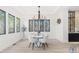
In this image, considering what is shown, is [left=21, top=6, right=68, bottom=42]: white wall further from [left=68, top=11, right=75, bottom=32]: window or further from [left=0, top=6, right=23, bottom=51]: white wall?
[left=0, top=6, right=23, bottom=51]: white wall

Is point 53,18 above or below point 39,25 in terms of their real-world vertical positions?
above

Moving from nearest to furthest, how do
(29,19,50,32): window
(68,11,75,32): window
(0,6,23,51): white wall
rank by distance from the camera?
(0,6,23,51): white wall < (29,19,50,32): window < (68,11,75,32): window

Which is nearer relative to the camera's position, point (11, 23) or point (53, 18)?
point (11, 23)

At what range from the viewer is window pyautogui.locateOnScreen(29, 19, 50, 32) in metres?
5.05

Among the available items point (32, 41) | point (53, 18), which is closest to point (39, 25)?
point (32, 41)

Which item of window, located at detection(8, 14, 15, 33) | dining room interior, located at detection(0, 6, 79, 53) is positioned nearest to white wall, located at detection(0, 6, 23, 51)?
dining room interior, located at detection(0, 6, 79, 53)

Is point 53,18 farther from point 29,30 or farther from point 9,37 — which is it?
point 9,37

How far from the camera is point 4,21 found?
15.5 ft

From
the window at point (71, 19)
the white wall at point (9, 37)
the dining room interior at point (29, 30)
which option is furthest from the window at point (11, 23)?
the window at point (71, 19)

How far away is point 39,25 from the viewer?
16.9ft

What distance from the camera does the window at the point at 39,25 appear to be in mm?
5051

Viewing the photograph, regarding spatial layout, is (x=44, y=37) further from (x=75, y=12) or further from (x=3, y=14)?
(x=75, y=12)
